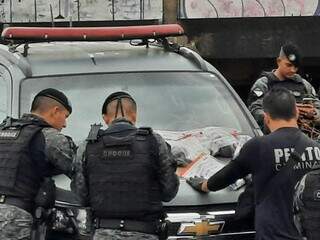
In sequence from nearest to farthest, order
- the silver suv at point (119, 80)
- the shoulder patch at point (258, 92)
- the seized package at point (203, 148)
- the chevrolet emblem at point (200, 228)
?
the chevrolet emblem at point (200, 228)
the seized package at point (203, 148)
the silver suv at point (119, 80)
the shoulder patch at point (258, 92)

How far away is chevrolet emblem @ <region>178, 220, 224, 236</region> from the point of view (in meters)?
4.27

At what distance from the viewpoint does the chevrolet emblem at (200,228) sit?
427 centimetres

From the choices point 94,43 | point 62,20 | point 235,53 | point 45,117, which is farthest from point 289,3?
point 45,117

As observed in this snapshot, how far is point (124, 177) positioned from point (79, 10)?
767cm

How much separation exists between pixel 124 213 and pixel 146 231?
0.52ft

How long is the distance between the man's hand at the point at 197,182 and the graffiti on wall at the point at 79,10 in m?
7.19

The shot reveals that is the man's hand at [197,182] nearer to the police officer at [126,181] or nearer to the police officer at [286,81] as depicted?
the police officer at [126,181]

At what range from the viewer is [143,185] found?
13.6 feet

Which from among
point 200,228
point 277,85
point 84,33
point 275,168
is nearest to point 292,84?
point 277,85

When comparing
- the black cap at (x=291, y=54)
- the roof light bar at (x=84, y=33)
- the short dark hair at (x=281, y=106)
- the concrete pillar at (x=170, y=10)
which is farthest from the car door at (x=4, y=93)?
the concrete pillar at (x=170, y=10)

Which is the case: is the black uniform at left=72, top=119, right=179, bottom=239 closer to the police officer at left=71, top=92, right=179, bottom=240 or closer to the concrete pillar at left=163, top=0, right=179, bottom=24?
the police officer at left=71, top=92, right=179, bottom=240

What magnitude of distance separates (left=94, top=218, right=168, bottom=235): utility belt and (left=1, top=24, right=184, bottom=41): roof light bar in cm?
163

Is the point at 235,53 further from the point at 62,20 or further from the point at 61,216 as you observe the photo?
the point at 61,216

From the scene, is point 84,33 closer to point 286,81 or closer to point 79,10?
point 286,81
